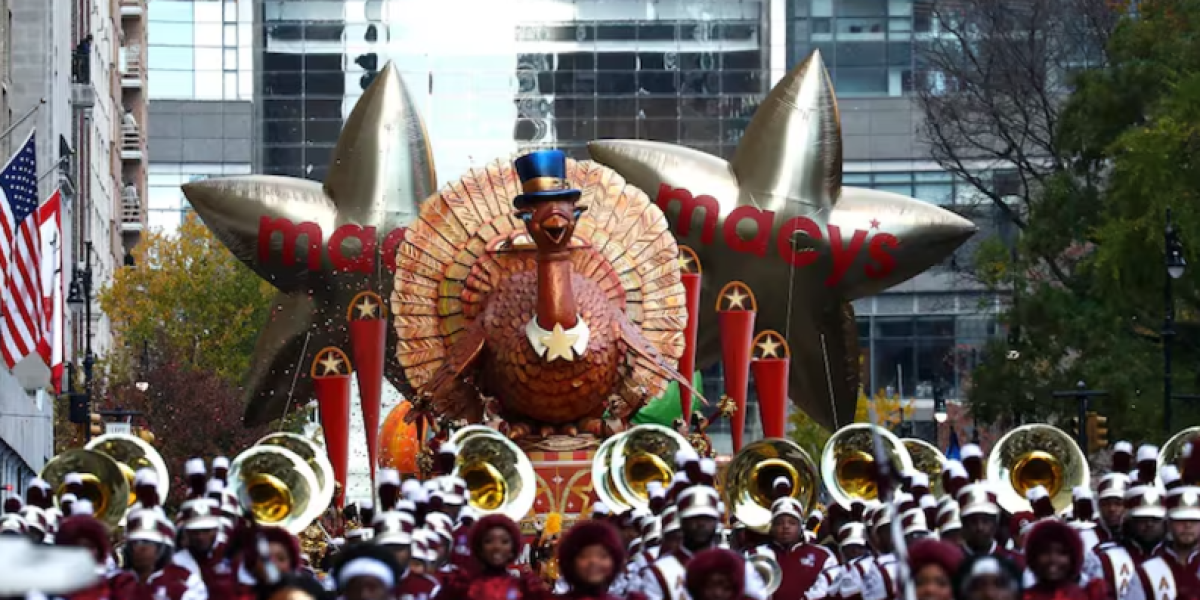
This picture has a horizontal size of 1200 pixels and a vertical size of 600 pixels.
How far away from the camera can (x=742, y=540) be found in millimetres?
19094

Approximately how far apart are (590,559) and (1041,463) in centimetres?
864

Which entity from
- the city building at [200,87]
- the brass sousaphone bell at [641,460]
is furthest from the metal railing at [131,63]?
the brass sousaphone bell at [641,460]

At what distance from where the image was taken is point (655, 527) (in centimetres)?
1648

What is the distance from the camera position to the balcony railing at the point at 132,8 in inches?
3049

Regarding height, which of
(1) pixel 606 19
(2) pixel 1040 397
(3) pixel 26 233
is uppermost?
(1) pixel 606 19

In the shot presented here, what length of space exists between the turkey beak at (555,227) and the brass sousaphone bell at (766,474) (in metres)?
2.05

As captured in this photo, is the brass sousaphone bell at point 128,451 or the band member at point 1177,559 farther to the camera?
the brass sousaphone bell at point 128,451

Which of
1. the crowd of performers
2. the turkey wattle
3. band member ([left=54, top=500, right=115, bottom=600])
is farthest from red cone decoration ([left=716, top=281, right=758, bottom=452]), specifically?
band member ([left=54, top=500, right=115, bottom=600])

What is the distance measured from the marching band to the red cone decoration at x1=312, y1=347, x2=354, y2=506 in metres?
1.07

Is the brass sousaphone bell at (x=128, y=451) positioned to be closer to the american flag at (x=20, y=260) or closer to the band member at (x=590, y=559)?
the band member at (x=590, y=559)

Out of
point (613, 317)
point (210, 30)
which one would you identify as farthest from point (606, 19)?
point (613, 317)

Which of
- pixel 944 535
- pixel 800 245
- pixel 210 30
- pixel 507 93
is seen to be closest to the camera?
pixel 944 535

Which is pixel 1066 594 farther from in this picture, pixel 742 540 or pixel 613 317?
pixel 613 317

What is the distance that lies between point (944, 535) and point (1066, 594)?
2.25m
